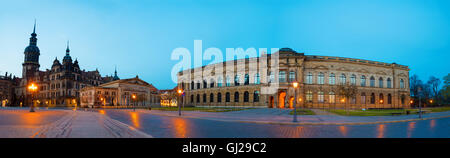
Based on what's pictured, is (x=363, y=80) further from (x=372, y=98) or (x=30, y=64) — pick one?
(x=30, y=64)


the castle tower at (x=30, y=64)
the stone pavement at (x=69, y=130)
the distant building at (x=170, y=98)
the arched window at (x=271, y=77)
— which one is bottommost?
the distant building at (x=170, y=98)

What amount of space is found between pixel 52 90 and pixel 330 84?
111m

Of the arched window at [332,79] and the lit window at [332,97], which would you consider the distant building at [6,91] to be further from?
the arched window at [332,79]

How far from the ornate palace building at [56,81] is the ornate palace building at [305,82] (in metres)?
63.6

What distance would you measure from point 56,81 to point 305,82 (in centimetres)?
10091

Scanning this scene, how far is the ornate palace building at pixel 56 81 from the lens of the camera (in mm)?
96500

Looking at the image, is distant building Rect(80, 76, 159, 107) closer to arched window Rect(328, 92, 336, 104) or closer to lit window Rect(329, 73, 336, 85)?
arched window Rect(328, 92, 336, 104)

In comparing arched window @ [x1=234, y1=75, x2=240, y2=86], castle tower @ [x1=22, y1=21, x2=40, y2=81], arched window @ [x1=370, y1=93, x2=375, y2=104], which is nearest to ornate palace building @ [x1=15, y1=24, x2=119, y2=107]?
castle tower @ [x1=22, y1=21, x2=40, y2=81]

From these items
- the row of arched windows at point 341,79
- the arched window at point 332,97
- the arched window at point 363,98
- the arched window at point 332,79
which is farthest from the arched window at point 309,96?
the arched window at point 363,98

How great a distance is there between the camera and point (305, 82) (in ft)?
195

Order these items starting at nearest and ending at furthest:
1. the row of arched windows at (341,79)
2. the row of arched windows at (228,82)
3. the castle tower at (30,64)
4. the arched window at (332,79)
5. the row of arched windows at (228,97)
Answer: the row of arched windows at (341,79) → the arched window at (332,79) → the row of arched windows at (228,97) → the row of arched windows at (228,82) → the castle tower at (30,64)
